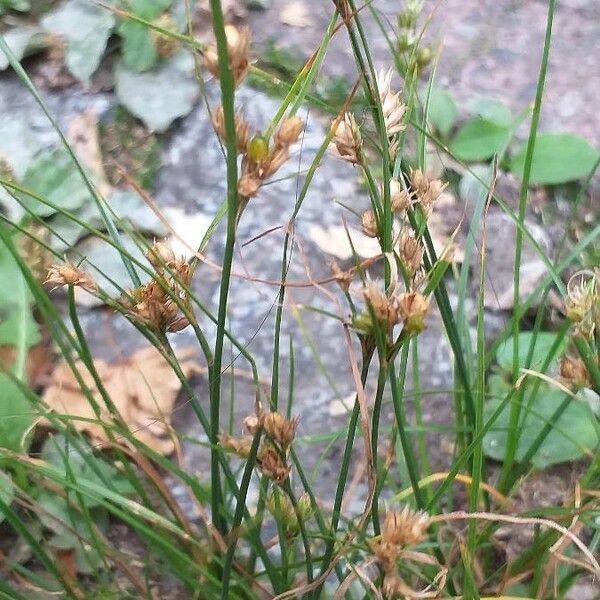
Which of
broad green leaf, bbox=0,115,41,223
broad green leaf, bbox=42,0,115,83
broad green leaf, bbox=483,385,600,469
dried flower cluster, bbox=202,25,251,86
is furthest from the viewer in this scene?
broad green leaf, bbox=42,0,115,83

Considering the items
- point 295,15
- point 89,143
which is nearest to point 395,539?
point 89,143

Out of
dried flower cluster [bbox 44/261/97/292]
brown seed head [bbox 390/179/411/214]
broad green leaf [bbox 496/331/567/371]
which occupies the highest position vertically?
brown seed head [bbox 390/179/411/214]

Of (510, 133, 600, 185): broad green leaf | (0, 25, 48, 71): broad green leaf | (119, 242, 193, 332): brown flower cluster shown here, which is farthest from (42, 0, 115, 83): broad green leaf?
(119, 242, 193, 332): brown flower cluster

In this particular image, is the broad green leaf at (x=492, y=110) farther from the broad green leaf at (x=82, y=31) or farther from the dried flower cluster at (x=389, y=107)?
the dried flower cluster at (x=389, y=107)

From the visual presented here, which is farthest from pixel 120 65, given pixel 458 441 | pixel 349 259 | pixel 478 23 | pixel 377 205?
pixel 377 205

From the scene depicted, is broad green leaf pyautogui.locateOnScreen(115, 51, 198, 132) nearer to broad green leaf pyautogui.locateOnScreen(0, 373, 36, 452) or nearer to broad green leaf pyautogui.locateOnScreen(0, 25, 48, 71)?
broad green leaf pyautogui.locateOnScreen(0, 25, 48, 71)
